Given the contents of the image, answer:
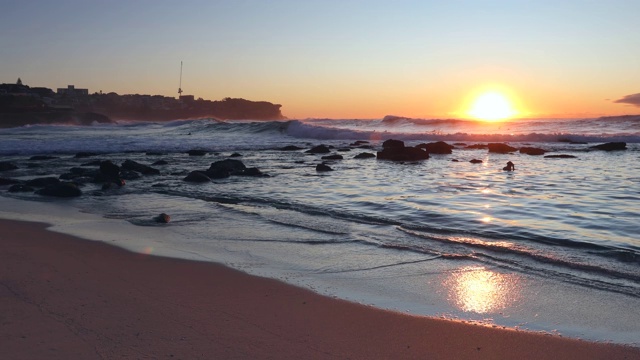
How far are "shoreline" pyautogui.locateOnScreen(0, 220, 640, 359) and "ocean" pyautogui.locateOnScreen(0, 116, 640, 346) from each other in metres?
0.36

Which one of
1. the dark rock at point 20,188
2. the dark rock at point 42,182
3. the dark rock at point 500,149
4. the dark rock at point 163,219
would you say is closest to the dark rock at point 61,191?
the dark rock at point 20,188

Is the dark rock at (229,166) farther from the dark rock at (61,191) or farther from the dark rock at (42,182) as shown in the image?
the dark rock at (61,191)

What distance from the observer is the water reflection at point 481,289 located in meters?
5.09

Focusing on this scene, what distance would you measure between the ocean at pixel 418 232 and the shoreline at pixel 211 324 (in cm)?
36

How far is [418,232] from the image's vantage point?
828cm

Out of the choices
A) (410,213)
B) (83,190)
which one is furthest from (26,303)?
(83,190)

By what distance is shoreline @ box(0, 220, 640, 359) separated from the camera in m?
3.93

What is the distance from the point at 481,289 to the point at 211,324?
2.69m

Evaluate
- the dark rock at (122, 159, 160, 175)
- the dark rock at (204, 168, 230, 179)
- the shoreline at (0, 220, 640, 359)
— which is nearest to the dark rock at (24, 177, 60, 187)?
the dark rock at (122, 159, 160, 175)

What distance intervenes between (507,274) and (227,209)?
19.0 feet

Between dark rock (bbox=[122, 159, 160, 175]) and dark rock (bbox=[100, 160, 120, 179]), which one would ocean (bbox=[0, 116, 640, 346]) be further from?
dark rock (bbox=[100, 160, 120, 179])

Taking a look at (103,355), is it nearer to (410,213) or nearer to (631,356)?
(631,356)

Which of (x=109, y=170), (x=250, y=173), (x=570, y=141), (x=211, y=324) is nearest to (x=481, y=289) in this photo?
(x=211, y=324)

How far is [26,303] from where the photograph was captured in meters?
4.69
